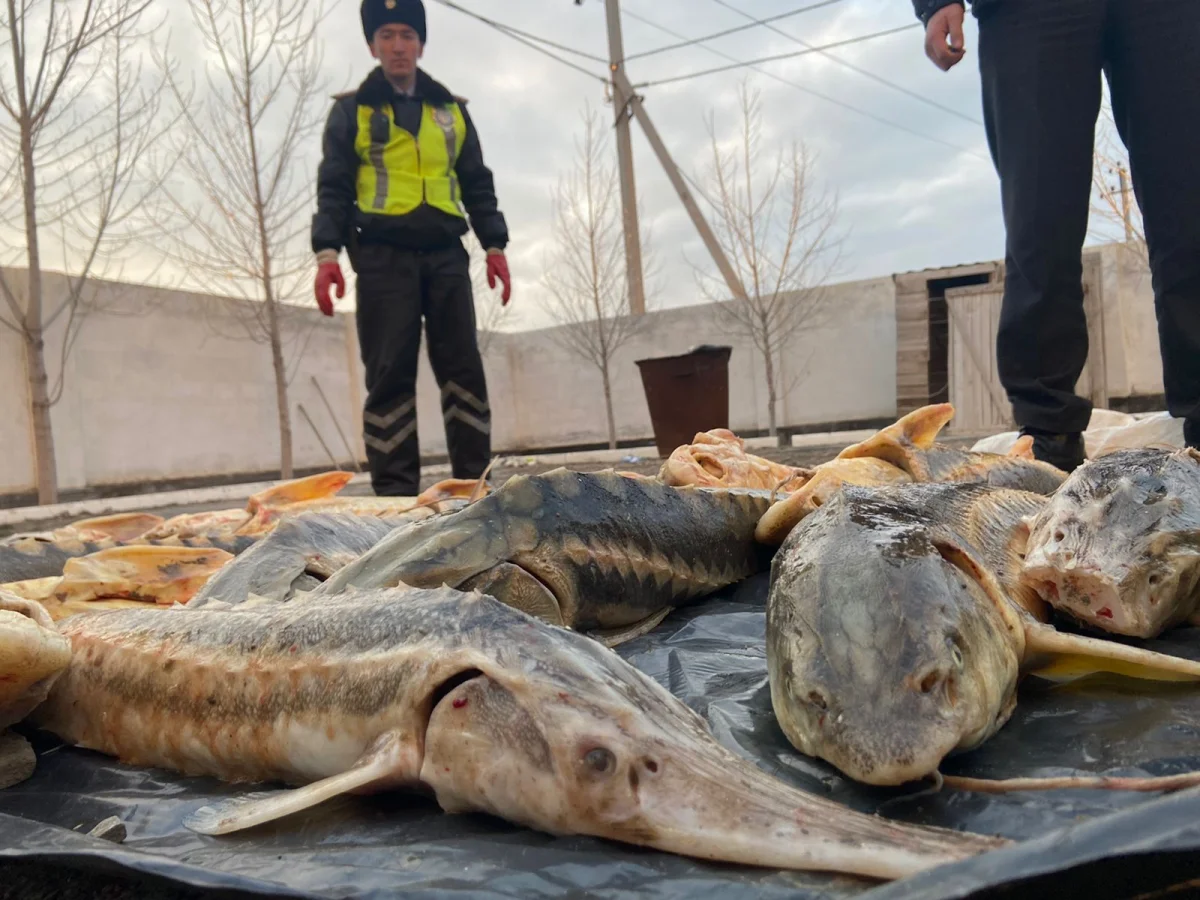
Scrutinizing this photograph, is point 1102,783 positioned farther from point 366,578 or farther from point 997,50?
point 997,50

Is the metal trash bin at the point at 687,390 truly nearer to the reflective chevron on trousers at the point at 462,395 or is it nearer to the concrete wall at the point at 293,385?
the reflective chevron on trousers at the point at 462,395

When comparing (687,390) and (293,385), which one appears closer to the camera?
(687,390)

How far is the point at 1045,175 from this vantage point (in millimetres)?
2971

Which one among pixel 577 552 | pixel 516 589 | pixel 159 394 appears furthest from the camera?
pixel 159 394

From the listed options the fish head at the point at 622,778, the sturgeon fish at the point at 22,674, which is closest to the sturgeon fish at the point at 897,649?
the fish head at the point at 622,778

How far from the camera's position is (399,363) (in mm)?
4719

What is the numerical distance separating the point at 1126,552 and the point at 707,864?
98 cm

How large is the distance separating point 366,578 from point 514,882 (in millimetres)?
875

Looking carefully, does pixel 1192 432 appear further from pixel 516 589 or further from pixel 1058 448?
pixel 516 589

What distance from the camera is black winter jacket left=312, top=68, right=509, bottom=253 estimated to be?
460 cm

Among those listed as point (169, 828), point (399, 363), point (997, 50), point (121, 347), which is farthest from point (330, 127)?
point (121, 347)

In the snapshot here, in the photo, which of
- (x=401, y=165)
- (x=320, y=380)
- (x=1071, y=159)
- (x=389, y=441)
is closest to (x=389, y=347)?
(x=389, y=441)

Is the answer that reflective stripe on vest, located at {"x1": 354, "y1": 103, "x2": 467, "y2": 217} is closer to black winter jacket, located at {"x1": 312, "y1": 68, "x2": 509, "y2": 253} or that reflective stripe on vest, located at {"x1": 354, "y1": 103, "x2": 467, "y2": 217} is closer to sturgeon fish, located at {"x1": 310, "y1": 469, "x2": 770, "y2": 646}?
black winter jacket, located at {"x1": 312, "y1": 68, "x2": 509, "y2": 253}

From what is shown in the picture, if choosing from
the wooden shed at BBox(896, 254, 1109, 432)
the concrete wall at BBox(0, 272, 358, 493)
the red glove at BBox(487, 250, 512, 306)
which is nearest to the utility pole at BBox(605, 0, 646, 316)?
the wooden shed at BBox(896, 254, 1109, 432)
